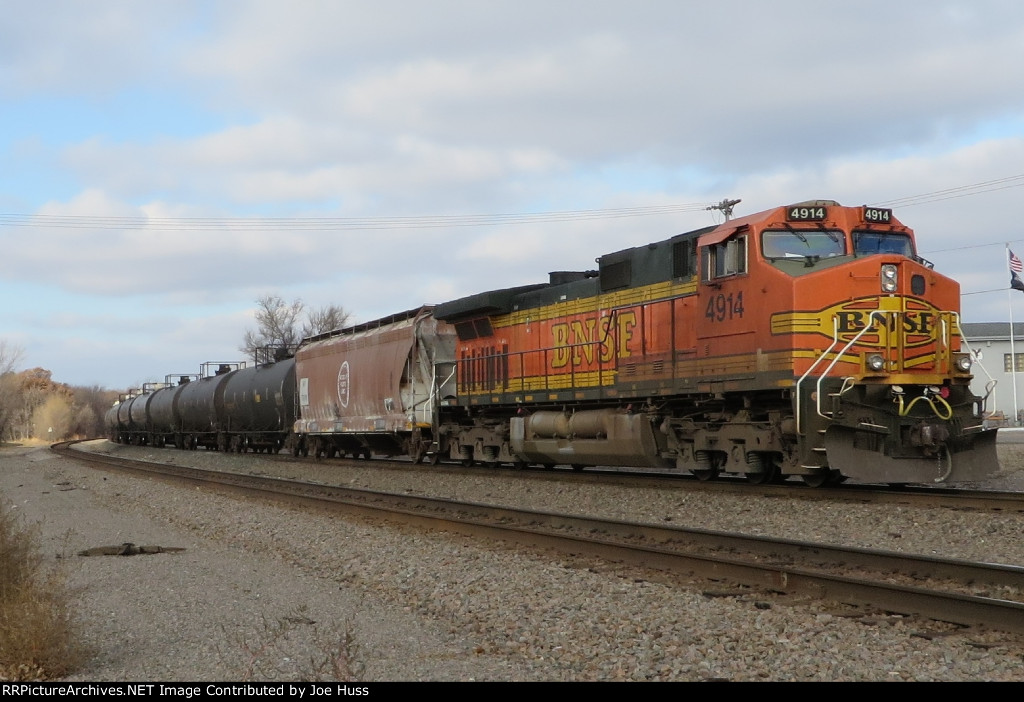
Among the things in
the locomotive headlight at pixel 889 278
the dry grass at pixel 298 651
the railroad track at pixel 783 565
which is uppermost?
the locomotive headlight at pixel 889 278

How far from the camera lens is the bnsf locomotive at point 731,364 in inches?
461

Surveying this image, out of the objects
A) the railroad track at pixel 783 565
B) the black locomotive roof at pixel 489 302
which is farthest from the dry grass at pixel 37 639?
the black locomotive roof at pixel 489 302

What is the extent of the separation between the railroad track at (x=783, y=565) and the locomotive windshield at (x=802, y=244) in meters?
4.37

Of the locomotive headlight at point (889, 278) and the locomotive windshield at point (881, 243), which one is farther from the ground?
the locomotive windshield at point (881, 243)

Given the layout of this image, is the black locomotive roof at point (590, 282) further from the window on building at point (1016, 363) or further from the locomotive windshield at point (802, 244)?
the window on building at point (1016, 363)

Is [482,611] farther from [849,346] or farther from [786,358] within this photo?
[849,346]

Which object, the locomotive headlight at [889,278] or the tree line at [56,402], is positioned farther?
the tree line at [56,402]

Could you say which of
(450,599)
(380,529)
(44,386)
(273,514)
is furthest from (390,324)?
(44,386)

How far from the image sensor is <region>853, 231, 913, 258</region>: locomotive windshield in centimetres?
1264

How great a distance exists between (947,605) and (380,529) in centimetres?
725

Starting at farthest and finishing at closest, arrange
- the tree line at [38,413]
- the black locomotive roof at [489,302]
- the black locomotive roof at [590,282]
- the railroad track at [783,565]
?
the tree line at [38,413]
the black locomotive roof at [489,302]
the black locomotive roof at [590,282]
the railroad track at [783,565]

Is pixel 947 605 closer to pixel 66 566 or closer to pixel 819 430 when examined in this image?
pixel 819 430

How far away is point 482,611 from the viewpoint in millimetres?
7188
